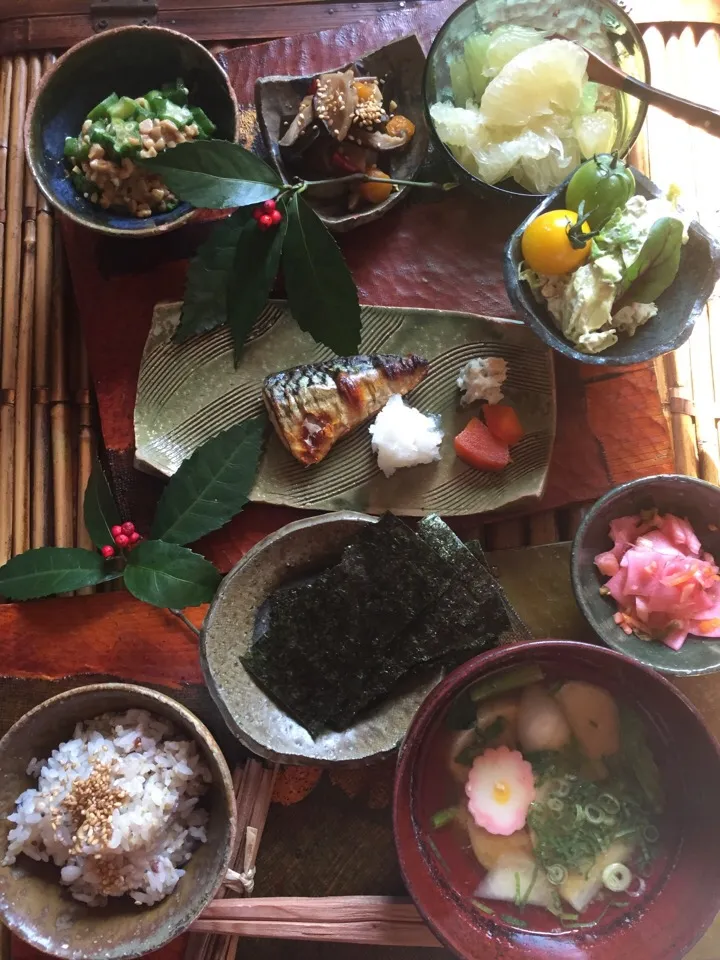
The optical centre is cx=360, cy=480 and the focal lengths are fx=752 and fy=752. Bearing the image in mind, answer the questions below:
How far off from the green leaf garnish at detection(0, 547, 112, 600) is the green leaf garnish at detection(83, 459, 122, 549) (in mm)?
70

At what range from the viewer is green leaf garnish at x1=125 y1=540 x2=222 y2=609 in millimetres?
1874

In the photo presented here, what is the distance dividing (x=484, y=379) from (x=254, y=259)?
2.23 ft

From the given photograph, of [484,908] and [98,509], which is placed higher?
[98,509]

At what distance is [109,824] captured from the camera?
5.47 ft

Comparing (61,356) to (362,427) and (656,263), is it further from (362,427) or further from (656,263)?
(656,263)

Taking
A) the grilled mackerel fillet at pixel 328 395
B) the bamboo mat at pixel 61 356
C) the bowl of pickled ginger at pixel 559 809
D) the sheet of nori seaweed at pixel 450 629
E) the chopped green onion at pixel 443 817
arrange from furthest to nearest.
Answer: the bamboo mat at pixel 61 356 < the grilled mackerel fillet at pixel 328 395 < the sheet of nori seaweed at pixel 450 629 < the chopped green onion at pixel 443 817 < the bowl of pickled ginger at pixel 559 809

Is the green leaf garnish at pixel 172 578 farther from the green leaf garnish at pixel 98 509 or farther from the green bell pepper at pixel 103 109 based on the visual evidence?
the green bell pepper at pixel 103 109

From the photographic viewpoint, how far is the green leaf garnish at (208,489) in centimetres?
191

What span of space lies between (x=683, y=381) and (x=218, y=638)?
146cm

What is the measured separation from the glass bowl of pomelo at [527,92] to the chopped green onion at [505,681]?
121 centimetres

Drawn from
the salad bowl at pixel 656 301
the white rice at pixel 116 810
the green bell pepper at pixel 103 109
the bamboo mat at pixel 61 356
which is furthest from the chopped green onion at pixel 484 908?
the green bell pepper at pixel 103 109

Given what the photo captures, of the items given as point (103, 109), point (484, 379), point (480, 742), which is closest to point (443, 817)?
point (480, 742)

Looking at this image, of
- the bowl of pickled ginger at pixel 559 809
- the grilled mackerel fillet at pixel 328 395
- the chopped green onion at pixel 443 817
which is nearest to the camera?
the bowl of pickled ginger at pixel 559 809

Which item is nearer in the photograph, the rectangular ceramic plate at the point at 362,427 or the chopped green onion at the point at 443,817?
the chopped green onion at the point at 443,817
